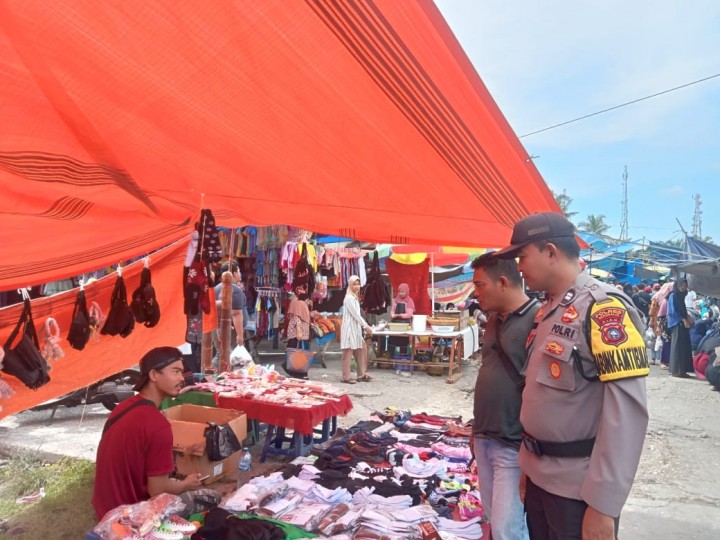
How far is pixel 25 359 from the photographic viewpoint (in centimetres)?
417

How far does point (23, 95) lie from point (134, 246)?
319 centimetres

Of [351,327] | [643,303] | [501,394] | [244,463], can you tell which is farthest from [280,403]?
[643,303]

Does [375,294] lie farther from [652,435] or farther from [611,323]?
[611,323]

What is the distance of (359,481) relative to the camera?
417 centimetres

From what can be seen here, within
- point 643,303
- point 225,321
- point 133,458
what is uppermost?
point 643,303

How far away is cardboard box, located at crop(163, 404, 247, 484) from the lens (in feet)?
13.8

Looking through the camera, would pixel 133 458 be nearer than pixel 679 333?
Yes

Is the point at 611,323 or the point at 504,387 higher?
the point at 611,323

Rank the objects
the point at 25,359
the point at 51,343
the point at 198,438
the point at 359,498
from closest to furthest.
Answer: the point at 359,498 < the point at 25,359 < the point at 198,438 < the point at 51,343

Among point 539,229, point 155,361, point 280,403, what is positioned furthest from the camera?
point 280,403

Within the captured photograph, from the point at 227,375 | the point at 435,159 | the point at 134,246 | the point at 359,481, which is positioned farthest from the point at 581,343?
the point at 227,375

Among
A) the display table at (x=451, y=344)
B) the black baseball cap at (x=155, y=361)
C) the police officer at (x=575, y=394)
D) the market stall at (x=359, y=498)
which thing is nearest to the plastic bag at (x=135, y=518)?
the market stall at (x=359, y=498)

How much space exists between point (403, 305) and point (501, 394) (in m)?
8.66

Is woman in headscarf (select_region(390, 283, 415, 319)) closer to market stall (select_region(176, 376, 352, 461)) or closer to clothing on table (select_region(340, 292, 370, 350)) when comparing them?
clothing on table (select_region(340, 292, 370, 350))
